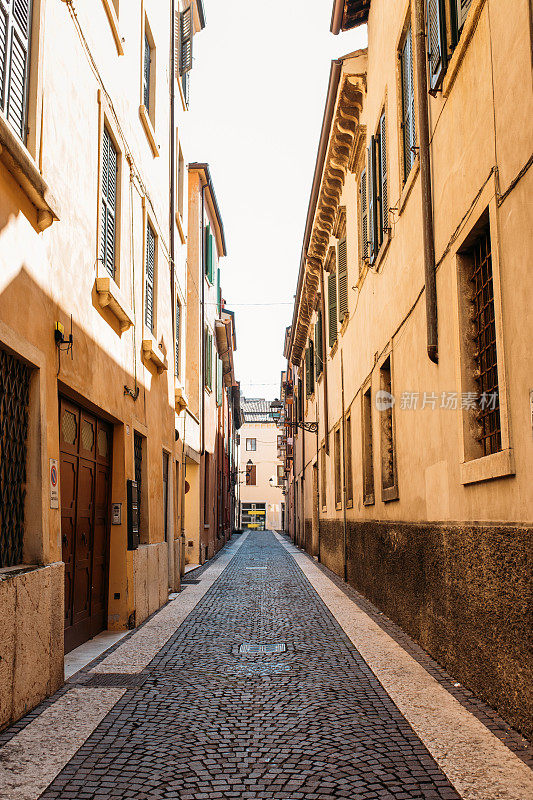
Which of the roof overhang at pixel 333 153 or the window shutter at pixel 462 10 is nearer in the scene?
the window shutter at pixel 462 10

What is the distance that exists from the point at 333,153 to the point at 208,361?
949cm

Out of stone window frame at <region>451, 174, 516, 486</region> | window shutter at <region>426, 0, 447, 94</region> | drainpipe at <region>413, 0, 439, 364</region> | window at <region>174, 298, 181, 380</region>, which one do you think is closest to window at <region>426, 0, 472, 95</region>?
window shutter at <region>426, 0, 447, 94</region>

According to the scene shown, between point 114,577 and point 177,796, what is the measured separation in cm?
509

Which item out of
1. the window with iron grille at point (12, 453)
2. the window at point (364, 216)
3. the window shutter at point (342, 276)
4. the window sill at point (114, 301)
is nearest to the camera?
the window with iron grille at point (12, 453)

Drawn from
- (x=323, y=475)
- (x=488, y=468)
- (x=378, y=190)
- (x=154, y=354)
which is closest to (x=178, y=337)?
(x=154, y=354)

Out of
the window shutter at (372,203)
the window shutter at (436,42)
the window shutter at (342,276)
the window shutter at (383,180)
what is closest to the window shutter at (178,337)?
the window shutter at (342,276)

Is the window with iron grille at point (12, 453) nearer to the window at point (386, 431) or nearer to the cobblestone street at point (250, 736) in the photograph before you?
the cobblestone street at point (250, 736)

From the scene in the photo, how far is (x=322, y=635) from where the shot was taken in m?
7.77

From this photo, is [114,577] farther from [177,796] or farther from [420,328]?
[177,796]

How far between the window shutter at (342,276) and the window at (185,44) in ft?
14.0

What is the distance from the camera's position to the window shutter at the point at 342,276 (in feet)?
47.4

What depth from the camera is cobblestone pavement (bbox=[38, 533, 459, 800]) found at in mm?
3564

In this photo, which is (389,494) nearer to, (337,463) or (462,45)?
(462,45)

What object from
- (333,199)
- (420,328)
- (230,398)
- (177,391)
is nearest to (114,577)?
(420,328)
